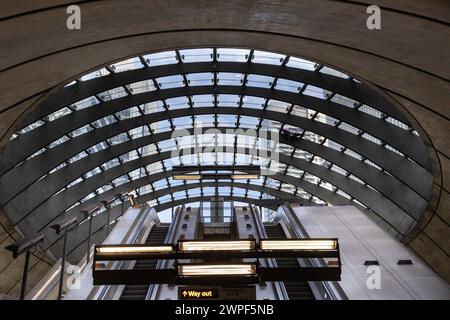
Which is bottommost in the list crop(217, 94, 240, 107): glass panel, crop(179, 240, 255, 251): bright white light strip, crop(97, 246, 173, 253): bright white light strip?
crop(179, 240, 255, 251): bright white light strip

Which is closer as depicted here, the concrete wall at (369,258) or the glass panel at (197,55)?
the concrete wall at (369,258)

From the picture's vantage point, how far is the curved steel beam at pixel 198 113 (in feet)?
73.1

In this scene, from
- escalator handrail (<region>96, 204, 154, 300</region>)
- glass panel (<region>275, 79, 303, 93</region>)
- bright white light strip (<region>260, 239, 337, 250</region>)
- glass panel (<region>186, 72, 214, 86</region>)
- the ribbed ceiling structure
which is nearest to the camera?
bright white light strip (<region>260, 239, 337, 250</region>)

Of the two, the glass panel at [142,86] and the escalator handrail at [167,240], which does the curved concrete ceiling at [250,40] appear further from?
the glass panel at [142,86]

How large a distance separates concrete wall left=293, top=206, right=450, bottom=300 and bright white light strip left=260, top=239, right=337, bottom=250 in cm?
274

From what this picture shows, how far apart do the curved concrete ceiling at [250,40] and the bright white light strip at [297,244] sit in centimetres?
436

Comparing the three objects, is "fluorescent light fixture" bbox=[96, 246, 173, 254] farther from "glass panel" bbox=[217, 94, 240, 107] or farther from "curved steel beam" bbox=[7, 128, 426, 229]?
"glass panel" bbox=[217, 94, 240, 107]

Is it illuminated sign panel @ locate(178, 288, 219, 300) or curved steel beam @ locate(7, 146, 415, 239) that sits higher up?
curved steel beam @ locate(7, 146, 415, 239)

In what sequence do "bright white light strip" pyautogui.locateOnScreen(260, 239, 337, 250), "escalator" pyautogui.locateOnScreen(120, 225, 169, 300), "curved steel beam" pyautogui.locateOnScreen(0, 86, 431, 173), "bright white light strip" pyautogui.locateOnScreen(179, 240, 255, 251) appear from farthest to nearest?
"curved steel beam" pyautogui.locateOnScreen(0, 86, 431, 173)
"escalator" pyautogui.locateOnScreen(120, 225, 169, 300)
"bright white light strip" pyautogui.locateOnScreen(260, 239, 337, 250)
"bright white light strip" pyautogui.locateOnScreen(179, 240, 255, 251)

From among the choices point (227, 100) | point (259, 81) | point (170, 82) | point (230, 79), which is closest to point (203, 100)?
point (227, 100)

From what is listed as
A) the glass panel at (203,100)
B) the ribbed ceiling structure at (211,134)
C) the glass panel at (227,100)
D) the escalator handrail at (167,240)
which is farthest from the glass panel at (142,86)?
the escalator handrail at (167,240)

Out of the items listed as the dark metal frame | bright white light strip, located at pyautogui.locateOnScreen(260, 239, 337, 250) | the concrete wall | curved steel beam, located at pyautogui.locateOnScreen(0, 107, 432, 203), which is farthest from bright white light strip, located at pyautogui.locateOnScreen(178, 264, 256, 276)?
curved steel beam, located at pyautogui.locateOnScreen(0, 107, 432, 203)

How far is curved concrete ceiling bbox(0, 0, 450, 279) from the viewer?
826 cm
